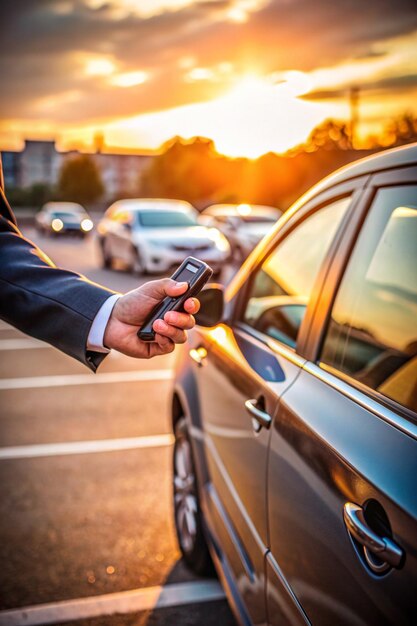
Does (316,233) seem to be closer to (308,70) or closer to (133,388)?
(308,70)

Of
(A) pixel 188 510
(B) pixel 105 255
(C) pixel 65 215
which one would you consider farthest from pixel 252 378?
(C) pixel 65 215

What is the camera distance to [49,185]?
6525 centimetres

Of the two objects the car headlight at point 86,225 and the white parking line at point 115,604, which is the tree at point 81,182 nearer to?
the car headlight at point 86,225

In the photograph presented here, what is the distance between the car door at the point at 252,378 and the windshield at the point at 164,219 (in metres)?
12.8

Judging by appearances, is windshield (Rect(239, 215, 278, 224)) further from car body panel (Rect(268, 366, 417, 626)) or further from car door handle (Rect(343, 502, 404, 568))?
car door handle (Rect(343, 502, 404, 568))

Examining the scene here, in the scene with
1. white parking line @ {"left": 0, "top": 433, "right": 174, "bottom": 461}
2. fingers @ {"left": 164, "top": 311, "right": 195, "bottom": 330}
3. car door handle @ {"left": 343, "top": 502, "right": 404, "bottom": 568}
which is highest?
fingers @ {"left": 164, "top": 311, "right": 195, "bottom": 330}

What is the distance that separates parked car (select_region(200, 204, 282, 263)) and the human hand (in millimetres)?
16630

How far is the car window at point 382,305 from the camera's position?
1.54 meters

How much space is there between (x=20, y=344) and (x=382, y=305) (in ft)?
23.0

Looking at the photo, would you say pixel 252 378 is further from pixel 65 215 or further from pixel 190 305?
pixel 65 215

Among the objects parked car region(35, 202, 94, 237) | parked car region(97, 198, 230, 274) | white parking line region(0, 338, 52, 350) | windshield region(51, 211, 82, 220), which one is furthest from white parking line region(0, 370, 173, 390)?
windshield region(51, 211, 82, 220)

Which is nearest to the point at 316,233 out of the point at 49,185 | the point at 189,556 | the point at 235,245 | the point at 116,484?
the point at 189,556

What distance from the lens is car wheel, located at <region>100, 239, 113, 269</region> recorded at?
17453 millimetres

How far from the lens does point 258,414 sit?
179 centimetres
